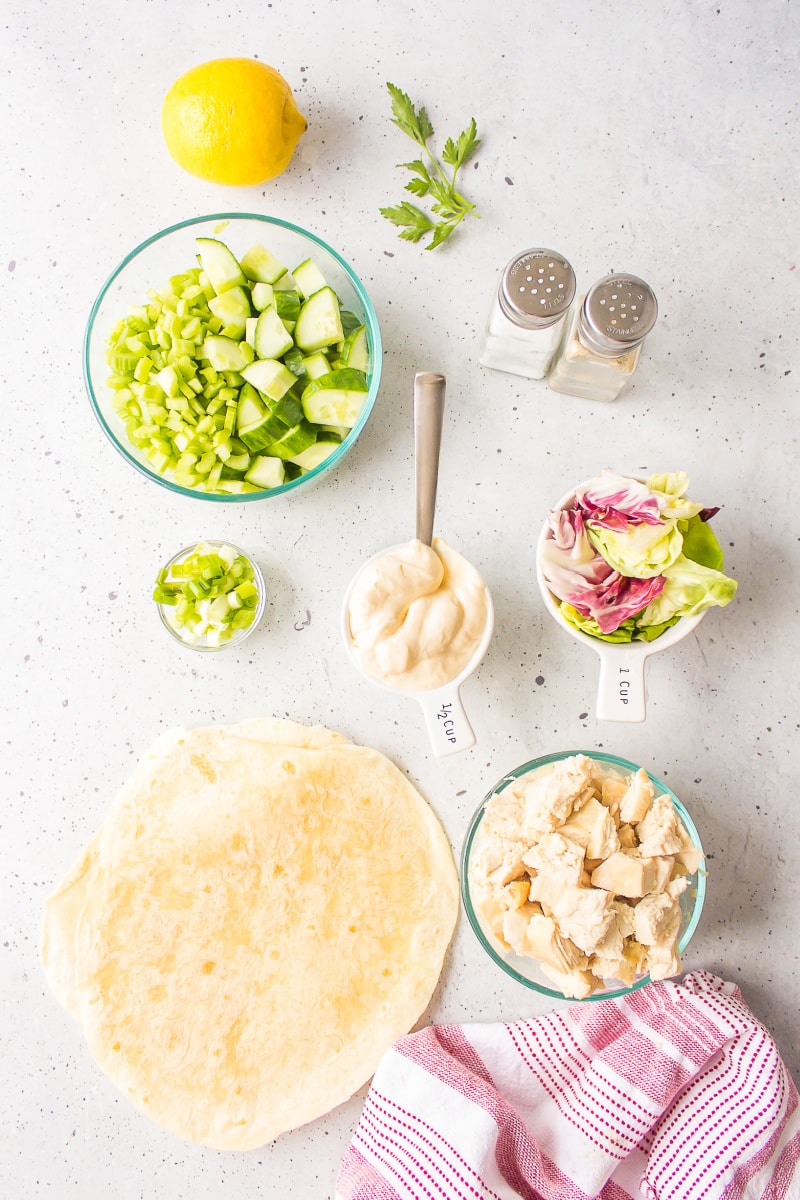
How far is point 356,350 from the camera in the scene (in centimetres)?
173

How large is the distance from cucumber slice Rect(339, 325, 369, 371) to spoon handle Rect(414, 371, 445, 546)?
0.87ft

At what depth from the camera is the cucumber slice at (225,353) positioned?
1662 mm

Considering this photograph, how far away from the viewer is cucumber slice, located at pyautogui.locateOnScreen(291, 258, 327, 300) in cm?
172

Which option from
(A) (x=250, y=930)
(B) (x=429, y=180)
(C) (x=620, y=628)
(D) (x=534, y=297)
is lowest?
(A) (x=250, y=930)

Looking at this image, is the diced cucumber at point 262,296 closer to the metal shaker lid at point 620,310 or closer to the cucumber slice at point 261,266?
the cucumber slice at point 261,266

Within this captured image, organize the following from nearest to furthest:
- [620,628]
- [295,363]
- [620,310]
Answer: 1. [620,310]
2. [620,628]
3. [295,363]

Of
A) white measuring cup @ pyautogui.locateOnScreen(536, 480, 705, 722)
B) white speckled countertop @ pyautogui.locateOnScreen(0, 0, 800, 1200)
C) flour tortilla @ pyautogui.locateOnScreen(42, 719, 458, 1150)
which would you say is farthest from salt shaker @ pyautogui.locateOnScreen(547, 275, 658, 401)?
flour tortilla @ pyautogui.locateOnScreen(42, 719, 458, 1150)

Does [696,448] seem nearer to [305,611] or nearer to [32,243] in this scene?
[305,611]

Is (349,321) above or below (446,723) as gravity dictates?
above

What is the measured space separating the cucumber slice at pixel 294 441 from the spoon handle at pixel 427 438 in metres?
0.29

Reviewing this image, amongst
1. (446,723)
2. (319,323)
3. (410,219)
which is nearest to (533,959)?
(446,723)

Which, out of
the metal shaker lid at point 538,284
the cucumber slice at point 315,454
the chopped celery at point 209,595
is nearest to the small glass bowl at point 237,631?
the chopped celery at point 209,595

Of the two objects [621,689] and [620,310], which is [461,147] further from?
[621,689]

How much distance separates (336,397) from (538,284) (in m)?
0.46
